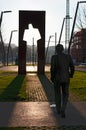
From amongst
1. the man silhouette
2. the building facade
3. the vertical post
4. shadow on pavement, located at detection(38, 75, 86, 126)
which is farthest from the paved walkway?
the building facade

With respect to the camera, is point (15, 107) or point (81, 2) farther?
point (81, 2)

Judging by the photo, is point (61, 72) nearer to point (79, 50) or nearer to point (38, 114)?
point (38, 114)

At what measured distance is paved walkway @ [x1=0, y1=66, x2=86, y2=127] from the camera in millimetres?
11139

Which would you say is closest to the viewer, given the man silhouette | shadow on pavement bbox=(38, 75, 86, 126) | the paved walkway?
the paved walkway

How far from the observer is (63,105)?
39.9ft

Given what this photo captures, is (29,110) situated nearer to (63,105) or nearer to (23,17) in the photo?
(63,105)

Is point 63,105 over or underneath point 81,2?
underneath

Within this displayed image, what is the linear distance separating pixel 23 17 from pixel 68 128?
29495 millimetres

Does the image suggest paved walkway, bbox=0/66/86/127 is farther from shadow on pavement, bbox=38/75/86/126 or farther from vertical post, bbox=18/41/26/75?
vertical post, bbox=18/41/26/75

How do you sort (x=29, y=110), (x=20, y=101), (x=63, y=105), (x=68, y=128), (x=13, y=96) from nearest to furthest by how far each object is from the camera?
(x=68, y=128) < (x=63, y=105) < (x=29, y=110) < (x=20, y=101) < (x=13, y=96)

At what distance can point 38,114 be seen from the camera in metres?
12.7

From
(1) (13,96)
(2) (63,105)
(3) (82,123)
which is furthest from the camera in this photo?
(1) (13,96)

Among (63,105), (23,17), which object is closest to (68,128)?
(63,105)

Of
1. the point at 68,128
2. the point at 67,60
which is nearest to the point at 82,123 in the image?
the point at 68,128
